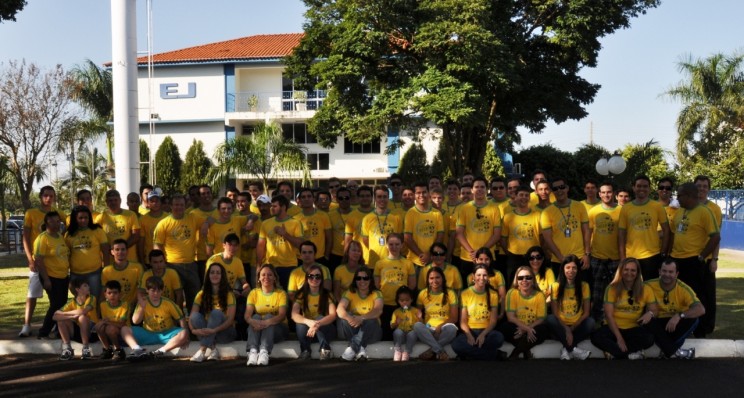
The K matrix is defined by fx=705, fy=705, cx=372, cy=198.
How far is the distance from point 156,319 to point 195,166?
89.7 feet

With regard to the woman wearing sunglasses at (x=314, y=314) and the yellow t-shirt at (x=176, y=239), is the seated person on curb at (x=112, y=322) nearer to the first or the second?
the yellow t-shirt at (x=176, y=239)

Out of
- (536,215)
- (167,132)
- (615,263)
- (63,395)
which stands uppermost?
(167,132)

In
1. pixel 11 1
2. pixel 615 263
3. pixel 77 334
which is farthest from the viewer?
pixel 11 1

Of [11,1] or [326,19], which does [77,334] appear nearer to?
[11,1]

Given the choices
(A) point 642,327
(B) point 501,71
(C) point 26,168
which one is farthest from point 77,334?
(C) point 26,168

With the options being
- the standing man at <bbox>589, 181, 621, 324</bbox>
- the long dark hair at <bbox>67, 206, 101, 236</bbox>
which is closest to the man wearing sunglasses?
the standing man at <bbox>589, 181, 621, 324</bbox>

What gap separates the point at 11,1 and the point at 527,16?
15832 millimetres

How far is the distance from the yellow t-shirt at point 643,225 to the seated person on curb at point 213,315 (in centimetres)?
469

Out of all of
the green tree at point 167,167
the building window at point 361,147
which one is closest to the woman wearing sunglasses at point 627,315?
the building window at point 361,147

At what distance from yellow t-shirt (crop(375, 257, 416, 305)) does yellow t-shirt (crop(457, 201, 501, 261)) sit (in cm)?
91

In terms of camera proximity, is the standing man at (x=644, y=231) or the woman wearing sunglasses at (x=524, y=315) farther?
the standing man at (x=644, y=231)

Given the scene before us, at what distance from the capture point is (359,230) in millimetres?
8969

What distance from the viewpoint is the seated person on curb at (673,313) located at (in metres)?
7.44

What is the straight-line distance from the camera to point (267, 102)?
1427 inches
